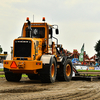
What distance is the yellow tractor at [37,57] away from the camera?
13.4 metres

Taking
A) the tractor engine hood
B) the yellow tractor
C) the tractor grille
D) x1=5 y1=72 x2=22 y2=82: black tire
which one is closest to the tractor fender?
the yellow tractor

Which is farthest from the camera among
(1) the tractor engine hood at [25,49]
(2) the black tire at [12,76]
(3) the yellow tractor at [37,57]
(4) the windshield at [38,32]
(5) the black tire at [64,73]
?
(5) the black tire at [64,73]

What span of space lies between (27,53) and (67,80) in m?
3.75

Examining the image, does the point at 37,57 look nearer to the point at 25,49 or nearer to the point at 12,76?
the point at 25,49

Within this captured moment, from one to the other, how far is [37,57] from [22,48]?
101 centimetres

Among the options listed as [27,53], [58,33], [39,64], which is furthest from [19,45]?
[58,33]

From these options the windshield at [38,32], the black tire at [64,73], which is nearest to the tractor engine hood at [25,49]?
the windshield at [38,32]

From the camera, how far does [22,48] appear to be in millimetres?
13789

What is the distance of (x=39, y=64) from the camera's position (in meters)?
13.2

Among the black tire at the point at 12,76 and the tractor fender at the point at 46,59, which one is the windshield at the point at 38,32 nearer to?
the tractor fender at the point at 46,59

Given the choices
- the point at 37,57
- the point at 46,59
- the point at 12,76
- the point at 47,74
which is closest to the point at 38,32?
the point at 37,57

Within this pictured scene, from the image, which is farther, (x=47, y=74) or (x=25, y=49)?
(x=25, y=49)

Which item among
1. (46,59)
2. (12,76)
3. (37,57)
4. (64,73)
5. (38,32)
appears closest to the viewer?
(46,59)

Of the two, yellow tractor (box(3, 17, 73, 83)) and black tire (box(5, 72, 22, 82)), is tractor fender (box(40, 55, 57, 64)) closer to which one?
yellow tractor (box(3, 17, 73, 83))
